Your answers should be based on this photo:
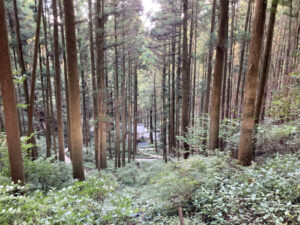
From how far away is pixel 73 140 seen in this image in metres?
6.50

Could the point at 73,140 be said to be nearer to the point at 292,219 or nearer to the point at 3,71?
the point at 3,71

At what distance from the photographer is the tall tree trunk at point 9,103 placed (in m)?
3.71

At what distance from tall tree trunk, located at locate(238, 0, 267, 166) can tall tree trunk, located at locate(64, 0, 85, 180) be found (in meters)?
5.77

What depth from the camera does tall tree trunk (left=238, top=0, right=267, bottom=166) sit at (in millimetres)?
4973

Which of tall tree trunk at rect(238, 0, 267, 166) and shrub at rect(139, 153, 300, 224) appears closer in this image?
shrub at rect(139, 153, 300, 224)

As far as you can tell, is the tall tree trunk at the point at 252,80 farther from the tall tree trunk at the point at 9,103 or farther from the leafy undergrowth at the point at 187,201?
the tall tree trunk at the point at 9,103

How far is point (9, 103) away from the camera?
12.6ft

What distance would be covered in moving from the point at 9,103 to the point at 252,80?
6.55 metres

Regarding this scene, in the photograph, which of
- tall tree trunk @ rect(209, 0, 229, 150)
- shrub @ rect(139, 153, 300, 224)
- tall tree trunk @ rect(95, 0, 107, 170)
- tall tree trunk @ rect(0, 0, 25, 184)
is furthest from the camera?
tall tree trunk @ rect(95, 0, 107, 170)

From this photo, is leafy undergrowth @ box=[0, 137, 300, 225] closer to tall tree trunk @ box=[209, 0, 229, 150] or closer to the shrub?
the shrub

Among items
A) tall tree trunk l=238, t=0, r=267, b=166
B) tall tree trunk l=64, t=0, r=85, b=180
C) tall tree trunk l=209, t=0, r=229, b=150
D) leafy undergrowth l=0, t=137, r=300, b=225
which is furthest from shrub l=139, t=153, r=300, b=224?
tall tree trunk l=64, t=0, r=85, b=180

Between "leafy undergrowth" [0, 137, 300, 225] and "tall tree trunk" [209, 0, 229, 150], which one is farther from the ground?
"tall tree trunk" [209, 0, 229, 150]

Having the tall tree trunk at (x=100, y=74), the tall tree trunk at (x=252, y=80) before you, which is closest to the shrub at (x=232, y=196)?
the tall tree trunk at (x=252, y=80)

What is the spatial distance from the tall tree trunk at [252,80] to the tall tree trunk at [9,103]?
20.6 feet
